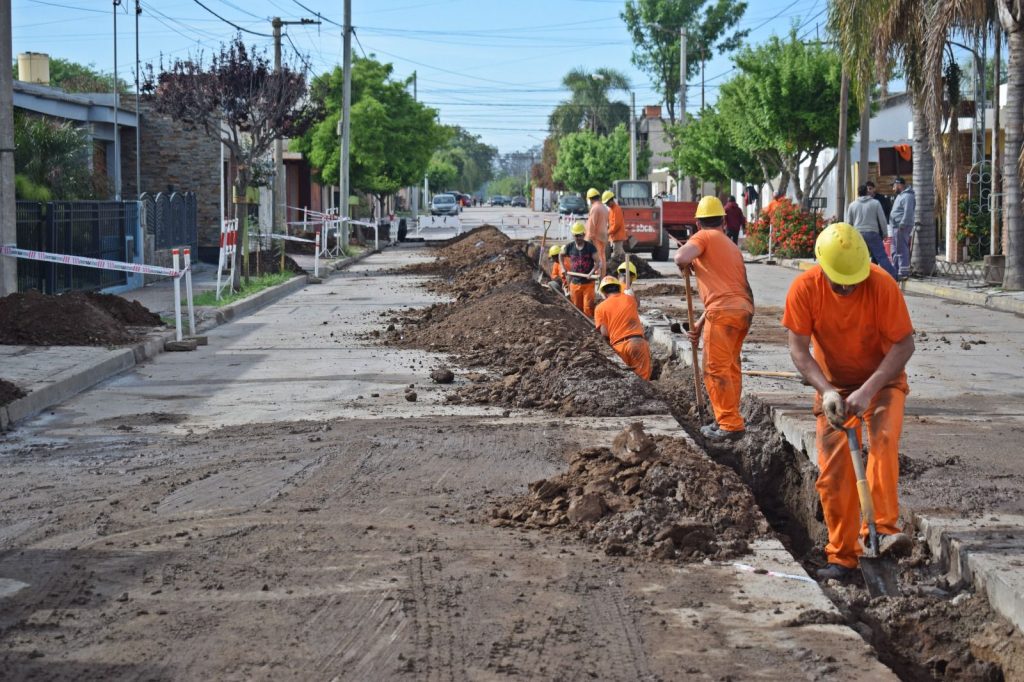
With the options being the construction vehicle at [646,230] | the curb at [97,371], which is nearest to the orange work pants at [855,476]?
the curb at [97,371]

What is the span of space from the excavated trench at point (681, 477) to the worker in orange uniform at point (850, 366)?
35 centimetres

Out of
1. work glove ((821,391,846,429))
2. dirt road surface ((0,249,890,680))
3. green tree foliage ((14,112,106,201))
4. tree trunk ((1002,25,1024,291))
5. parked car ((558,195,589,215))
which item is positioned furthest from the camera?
parked car ((558,195,589,215))

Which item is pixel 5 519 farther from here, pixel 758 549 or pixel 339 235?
pixel 339 235

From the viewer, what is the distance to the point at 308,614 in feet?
17.2

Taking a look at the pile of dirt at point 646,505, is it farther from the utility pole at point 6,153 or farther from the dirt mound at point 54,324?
the utility pole at point 6,153

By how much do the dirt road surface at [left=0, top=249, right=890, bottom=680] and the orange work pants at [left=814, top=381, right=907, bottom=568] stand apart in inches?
16.8

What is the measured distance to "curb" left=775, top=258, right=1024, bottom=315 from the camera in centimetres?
2031

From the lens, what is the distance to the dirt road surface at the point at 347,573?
4.75m

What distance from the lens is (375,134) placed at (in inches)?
1909

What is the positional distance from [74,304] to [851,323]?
11.5 meters

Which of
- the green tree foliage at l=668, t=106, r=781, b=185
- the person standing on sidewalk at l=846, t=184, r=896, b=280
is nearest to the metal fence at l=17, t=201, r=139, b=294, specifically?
the person standing on sidewalk at l=846, t=184, r=896, b=280

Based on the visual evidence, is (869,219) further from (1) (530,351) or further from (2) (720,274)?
(2) (720,274)

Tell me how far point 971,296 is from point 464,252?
1891cm

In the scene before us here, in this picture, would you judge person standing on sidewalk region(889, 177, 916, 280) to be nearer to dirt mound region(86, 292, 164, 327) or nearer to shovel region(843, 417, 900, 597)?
dirt mound region(86, 292, 164, 327)
